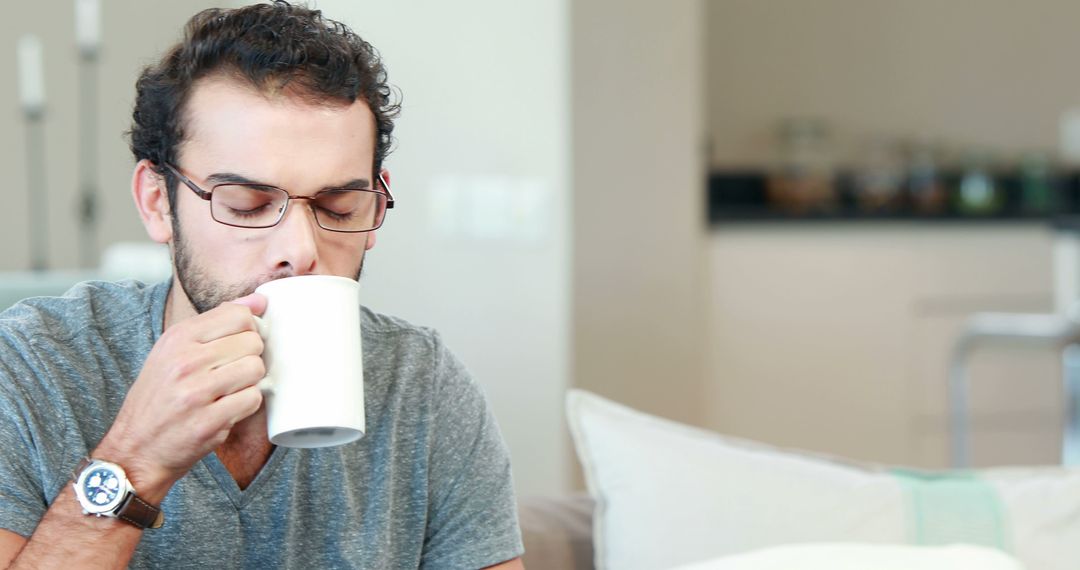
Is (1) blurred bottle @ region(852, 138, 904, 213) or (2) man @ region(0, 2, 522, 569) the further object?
(1) blurred bottle @ region(852, 138, 904, 213)

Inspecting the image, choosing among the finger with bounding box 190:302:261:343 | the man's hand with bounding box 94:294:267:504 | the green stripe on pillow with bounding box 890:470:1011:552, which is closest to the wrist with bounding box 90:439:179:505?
the man's hand with bounding box 94:294:267:504

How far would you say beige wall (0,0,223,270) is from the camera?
397 centimetres

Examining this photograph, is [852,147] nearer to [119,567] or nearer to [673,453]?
[673,453]

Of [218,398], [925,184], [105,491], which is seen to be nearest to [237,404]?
[218,398]

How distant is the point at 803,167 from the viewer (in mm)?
4117

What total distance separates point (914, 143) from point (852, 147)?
0.22m

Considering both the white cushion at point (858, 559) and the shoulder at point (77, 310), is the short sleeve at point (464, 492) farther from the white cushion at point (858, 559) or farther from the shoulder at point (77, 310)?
the shoulder at point (77, 310)

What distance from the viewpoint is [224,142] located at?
1010 millimetres

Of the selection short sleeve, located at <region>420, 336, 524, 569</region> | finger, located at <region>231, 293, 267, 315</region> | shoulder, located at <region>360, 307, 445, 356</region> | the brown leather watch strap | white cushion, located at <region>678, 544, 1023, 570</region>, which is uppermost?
finger, located at <region>231, 293, 267, 315</region>

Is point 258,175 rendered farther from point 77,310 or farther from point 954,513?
point 954,513

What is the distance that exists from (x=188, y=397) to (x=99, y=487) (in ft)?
0.32

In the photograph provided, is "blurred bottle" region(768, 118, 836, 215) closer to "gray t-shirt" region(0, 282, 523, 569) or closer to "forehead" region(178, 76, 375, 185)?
"gray t-shirt" region(0, 282, 523, 569)

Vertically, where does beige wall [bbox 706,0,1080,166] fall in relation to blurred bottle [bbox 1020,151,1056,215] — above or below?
above

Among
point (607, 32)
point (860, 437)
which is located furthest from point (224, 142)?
point (860, 437)
